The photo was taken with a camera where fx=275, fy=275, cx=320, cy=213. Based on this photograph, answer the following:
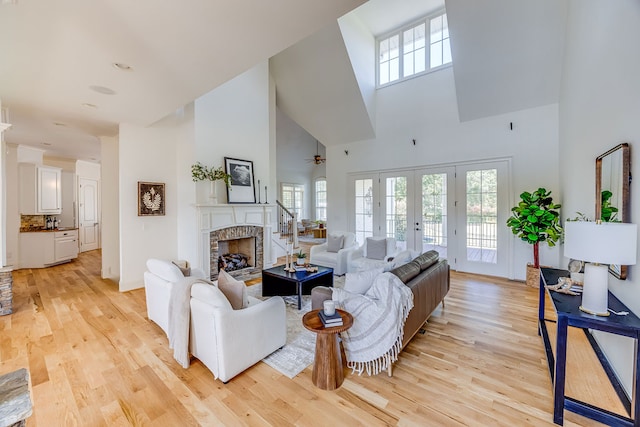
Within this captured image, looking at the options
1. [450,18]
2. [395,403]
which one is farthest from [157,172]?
[450,18]

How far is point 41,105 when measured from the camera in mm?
3682

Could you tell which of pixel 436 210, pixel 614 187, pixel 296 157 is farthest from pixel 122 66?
pixel 296 157

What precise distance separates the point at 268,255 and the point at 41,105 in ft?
13.7

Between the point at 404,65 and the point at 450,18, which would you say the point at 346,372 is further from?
the point at 404,65

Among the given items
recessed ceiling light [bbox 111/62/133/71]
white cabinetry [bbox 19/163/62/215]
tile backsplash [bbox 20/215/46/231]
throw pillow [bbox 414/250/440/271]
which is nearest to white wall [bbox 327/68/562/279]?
throw pillow [bbox 414/250/440/271]

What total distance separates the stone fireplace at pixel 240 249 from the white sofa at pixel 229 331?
7.89ft

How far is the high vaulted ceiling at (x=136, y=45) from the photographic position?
188 cm

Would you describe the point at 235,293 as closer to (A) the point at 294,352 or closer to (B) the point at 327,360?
(A) the point at 294,352

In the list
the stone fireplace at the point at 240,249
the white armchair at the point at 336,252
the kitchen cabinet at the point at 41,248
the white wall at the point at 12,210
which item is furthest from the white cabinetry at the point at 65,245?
the white armchair at the point at 336,252

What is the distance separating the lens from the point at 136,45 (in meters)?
2.29

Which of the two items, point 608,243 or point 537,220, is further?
point 537,220

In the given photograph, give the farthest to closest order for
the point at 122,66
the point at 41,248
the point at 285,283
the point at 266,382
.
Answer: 1. the point at 41,248
2. the point at 285,283
3. the point at 122,66
4. the point at 266,382

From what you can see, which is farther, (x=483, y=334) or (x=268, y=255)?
(x=268, y=255)

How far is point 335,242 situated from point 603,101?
4196 mm
